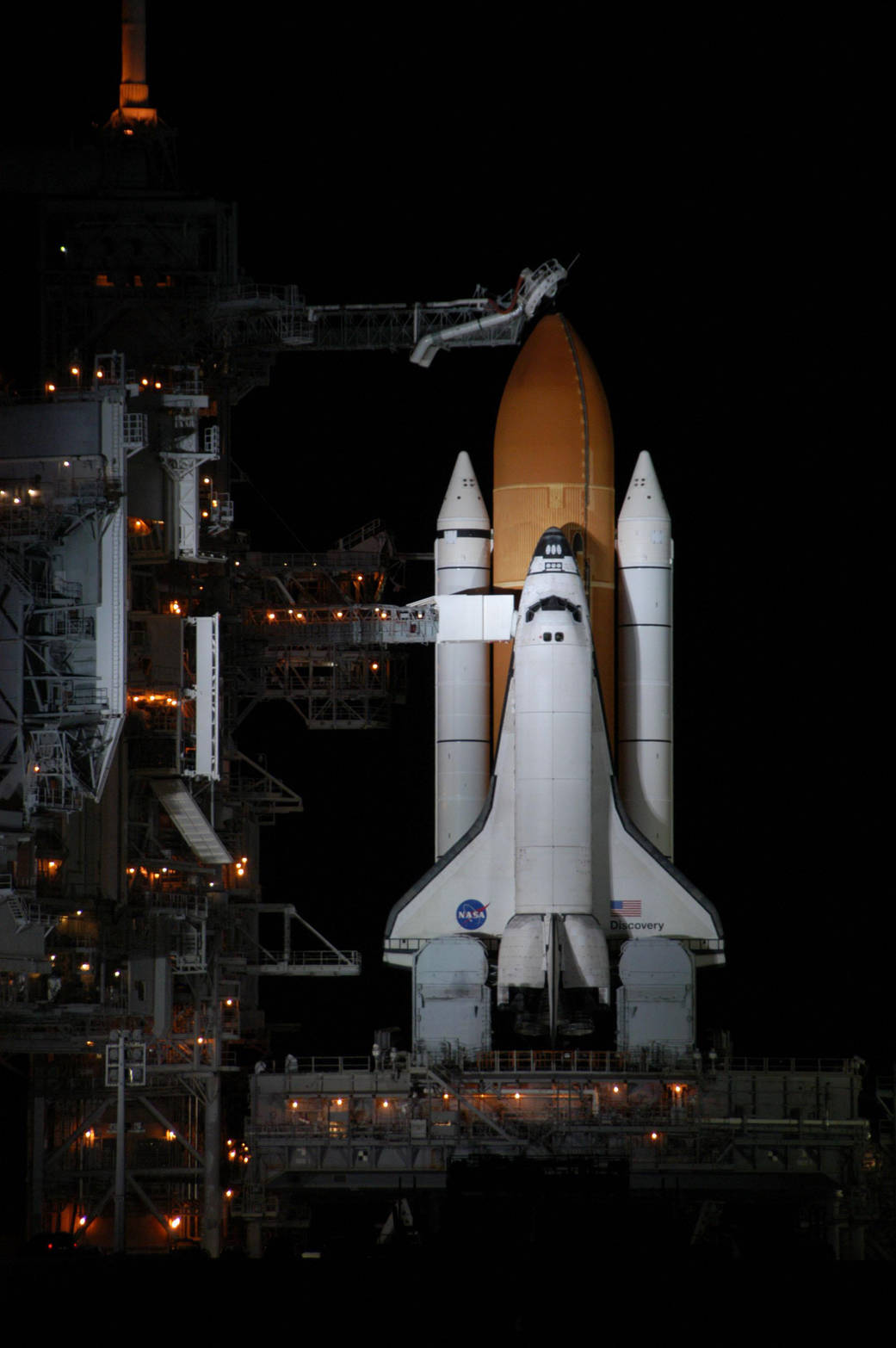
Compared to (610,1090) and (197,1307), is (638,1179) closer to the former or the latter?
(610,1090)

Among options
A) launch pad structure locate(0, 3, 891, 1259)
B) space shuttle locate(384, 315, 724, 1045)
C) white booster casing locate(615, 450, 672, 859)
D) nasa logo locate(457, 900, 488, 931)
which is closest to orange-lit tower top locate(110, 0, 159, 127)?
launch pad structure locate(0, 3, 891, 1259)

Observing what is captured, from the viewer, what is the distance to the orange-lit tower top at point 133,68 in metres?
47.7

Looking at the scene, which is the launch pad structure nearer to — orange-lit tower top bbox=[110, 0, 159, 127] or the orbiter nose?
orange-lit tower top bbox=[110, 0, 159, 127]

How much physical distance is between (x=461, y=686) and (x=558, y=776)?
397cm

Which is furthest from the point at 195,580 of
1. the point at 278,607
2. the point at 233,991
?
the point at 233,991

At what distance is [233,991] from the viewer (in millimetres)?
47812

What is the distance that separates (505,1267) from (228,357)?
18017mm

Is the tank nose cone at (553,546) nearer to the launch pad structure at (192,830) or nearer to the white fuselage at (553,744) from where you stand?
the white fuselage at (553,744)

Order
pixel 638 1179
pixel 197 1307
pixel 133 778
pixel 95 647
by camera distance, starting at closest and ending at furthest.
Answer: pixel 197 1307, pixel 638 1179, pixel 95 647, pixel 133 778

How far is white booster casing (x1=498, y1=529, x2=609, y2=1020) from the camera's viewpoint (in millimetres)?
41625

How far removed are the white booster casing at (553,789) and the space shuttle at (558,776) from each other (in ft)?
0.08

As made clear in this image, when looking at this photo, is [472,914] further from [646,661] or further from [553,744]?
[646,661]

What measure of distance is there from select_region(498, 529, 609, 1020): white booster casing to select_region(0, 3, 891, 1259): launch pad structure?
126cm

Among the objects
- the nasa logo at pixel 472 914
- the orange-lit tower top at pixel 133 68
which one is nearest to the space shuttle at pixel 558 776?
the nasa logo at pixel 472 914
